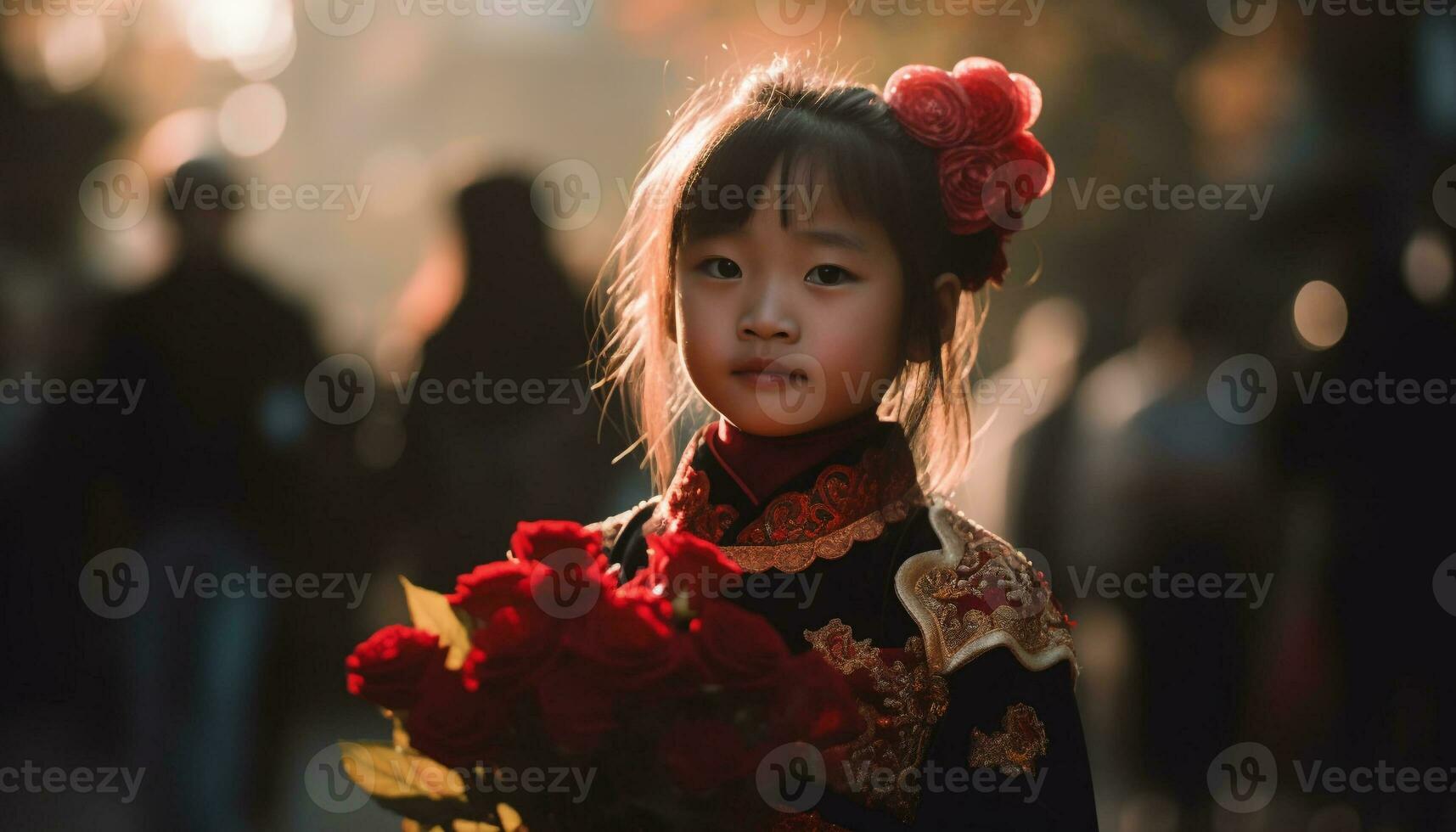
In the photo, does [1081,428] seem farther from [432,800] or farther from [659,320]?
[432,800]

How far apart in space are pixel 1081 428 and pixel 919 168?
Result: 1.93 metres

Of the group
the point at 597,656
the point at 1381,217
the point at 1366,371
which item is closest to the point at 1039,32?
the point at 1381,217

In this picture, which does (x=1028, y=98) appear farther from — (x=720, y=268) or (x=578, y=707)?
(x=578, y=707)

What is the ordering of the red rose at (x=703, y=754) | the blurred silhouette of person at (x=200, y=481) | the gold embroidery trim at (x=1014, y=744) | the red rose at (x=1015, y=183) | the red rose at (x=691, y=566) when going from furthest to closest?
1. the blurred silhouette of person at (x=200, y=481)
2. the red rose at (x=1015, y=183)
3. the gold embroidery trim at (x=1014, y=744)
4. the red rose at (x=691, y=566)
5. the red rose at (x=703, y=754)

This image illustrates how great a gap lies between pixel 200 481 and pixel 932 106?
186 centimetres

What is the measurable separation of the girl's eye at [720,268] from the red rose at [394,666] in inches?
22.2

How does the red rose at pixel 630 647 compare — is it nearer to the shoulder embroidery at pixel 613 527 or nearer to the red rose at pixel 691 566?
the red rose at pixel 691 566

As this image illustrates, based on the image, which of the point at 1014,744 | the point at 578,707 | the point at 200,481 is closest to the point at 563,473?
the point at 200,481

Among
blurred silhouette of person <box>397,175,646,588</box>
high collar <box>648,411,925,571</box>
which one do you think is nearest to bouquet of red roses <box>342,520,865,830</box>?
high collar <box>648,411,925,571</box>

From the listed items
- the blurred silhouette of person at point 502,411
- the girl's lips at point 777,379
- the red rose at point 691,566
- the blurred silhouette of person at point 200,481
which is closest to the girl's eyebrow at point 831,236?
the girl's lips at point 777,379

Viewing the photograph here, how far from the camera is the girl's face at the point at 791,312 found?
143 centimetres

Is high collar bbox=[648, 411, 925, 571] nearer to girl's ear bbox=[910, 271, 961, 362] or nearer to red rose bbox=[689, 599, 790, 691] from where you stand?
girl's ear bbox=[910, 271, 961, 362]

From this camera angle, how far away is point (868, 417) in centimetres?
154

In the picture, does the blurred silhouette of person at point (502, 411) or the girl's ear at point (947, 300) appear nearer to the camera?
the girl's ear at point (947, 300)
